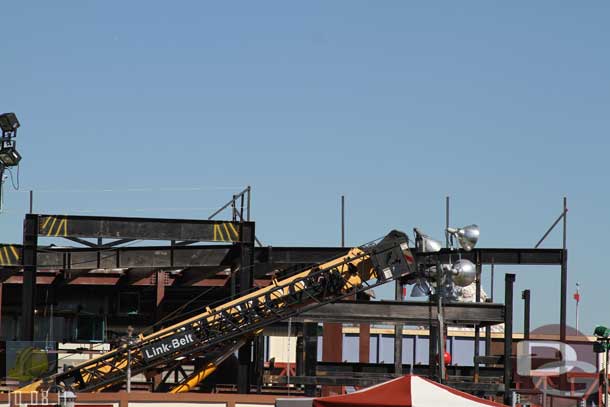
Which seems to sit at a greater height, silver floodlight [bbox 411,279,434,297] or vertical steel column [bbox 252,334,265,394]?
silver floodlight [bbox 411,279,434,297]

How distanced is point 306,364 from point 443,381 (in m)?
4.41

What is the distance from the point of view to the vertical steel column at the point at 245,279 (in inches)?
1441

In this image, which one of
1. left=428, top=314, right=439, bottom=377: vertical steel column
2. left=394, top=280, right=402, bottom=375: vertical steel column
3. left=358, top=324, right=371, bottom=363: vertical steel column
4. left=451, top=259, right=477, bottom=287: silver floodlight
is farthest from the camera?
left=358, top=324, right=371, bottom=363: vertical steel column

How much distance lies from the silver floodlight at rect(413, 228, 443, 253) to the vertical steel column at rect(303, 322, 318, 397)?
4386 millimetres

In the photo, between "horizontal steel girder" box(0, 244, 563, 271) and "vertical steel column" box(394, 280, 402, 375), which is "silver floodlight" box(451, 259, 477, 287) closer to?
"horizontal steel girder" box(0, 244, 563, 271)

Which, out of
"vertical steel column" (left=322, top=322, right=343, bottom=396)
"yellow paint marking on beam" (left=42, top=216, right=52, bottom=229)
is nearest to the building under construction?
"yellow paint marking on beam" (left=42, top=216, right=52, bottom=229)

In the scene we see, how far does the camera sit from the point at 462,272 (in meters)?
37.5

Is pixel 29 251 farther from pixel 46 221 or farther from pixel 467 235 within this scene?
pixel 467 235

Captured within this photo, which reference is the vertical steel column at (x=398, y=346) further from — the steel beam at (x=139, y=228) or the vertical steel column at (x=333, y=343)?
the vertical steel column at (x=333, y=343)

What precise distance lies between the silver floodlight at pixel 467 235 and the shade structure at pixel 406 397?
21.1 meters

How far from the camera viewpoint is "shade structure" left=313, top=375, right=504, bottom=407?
57.8 feet

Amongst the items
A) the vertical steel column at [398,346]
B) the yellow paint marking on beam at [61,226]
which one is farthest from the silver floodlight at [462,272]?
the yellow paint marking on beam at [61,226]

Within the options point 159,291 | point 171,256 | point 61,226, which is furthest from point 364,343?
point 61,226

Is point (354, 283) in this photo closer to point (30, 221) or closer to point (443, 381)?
point (443, 381)
